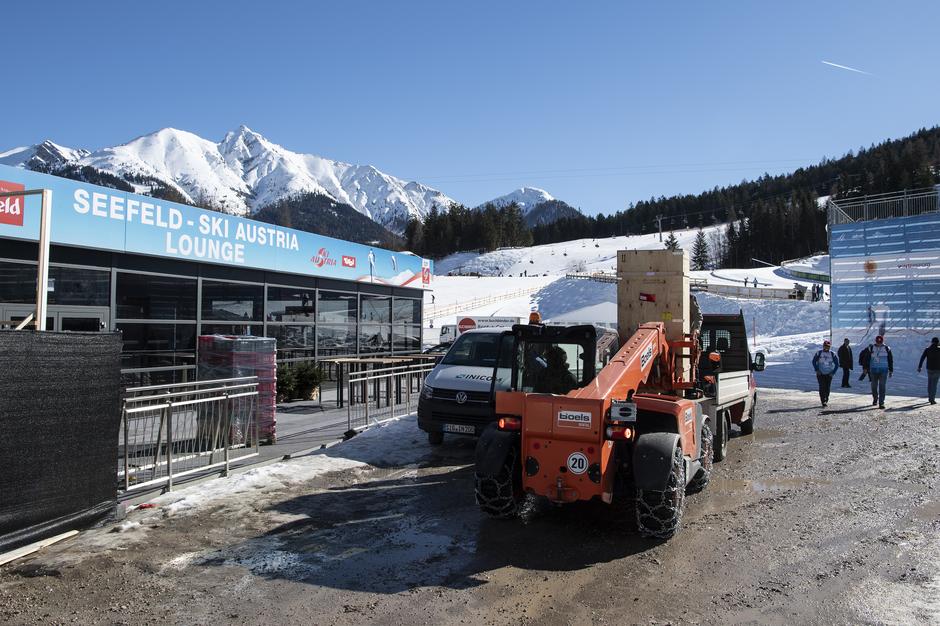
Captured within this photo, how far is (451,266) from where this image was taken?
136m

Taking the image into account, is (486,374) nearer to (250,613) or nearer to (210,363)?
(210,363)

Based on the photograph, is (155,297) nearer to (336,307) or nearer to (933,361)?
(336,307)

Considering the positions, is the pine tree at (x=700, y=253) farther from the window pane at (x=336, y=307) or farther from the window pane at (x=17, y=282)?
the window pane at (x=17, y=282)

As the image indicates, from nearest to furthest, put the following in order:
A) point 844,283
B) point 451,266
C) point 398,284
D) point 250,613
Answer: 1. point 250,613
2. point 398,284
3. point 844,283
4. point 451,266

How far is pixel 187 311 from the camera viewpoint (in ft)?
49.6

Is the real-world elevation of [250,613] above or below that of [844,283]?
below

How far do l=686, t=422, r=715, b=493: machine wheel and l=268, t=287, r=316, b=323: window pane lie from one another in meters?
12.4

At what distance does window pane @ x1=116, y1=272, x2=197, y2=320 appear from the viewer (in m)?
13.6

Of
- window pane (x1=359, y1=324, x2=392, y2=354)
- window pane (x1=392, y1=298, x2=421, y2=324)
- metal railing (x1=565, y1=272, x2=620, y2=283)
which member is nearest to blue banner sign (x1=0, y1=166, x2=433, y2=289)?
window pane (x1=359, y1=324, x2=392, y2=354)

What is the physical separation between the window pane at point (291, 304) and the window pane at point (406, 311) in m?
4.75

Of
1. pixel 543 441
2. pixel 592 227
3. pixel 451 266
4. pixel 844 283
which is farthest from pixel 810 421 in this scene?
pixel 592 227

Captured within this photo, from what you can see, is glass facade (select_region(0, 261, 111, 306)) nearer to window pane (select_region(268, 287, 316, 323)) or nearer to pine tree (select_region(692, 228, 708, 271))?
window pane (select_region(268, 287, 316, 323))

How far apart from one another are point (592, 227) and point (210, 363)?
18325cm

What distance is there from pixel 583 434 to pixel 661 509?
1.00 meters
